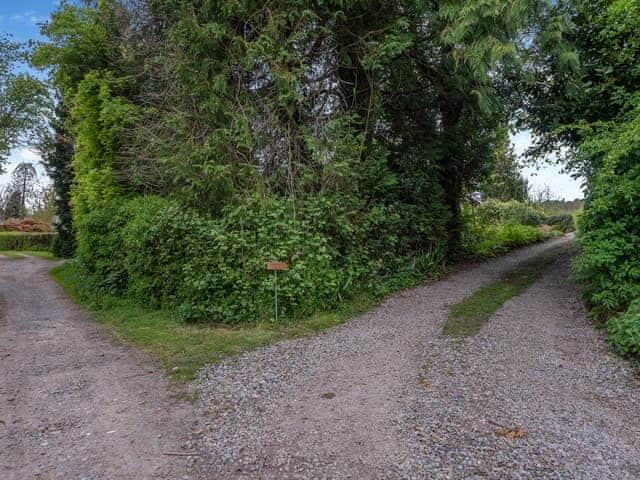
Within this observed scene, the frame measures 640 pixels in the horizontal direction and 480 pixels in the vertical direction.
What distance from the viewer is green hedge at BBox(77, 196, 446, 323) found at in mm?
5773

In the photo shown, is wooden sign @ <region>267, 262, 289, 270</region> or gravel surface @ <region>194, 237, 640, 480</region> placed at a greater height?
wooden sign @ <region>267, 262, 289, 270</region>

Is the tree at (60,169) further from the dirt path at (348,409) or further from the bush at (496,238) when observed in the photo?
the bush at (496,238)

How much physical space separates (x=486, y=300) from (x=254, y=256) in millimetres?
3733

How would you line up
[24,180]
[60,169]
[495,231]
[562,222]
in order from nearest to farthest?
[495,231], [60,169], [562,222], [24,180]

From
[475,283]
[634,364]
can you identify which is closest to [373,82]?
[475,283]

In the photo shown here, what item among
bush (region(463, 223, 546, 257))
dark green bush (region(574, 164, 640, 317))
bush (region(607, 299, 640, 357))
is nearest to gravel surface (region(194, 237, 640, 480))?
bush (region(607, 299, 640, 357))

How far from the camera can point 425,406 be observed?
3154mm

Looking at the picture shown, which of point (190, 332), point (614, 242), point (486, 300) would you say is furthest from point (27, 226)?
point (614, 242)

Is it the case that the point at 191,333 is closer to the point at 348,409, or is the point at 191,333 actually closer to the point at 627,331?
the point at 348,409

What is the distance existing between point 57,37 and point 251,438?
1153cm

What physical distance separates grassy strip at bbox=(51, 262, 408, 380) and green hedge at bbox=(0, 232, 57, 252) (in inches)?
707

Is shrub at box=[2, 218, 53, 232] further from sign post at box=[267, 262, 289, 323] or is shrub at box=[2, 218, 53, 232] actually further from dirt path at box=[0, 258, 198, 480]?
sign post at box=[267, 262, 289, 323]

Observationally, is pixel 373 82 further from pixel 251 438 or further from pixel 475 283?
pixel 251 438

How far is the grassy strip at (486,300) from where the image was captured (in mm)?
5184
